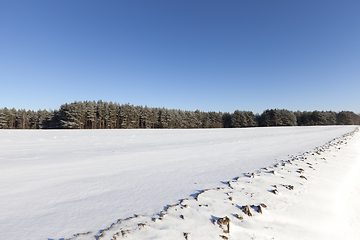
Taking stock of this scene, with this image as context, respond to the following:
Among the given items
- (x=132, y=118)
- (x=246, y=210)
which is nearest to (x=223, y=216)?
(x=246, y=210)

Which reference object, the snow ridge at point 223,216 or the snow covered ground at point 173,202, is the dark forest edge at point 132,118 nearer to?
the snow covered ground at point 173,202

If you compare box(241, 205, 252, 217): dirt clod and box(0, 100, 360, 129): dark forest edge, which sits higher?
box(0, 100, 360, 129): dark forest edge

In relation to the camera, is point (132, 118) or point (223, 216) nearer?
point (223, 216)

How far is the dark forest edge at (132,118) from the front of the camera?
133 ft

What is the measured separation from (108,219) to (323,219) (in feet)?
9.04

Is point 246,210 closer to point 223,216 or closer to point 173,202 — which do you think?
point 223,216

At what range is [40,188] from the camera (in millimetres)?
2555

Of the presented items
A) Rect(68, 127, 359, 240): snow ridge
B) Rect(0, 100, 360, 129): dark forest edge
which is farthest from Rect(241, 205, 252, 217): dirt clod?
Rect(0, 100, 360, 129): dark forest edge

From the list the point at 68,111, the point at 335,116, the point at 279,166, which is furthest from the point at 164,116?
the point at 335,116

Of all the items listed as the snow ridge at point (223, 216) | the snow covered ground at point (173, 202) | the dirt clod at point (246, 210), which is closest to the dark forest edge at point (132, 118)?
the snow covered ground at point (173, 202)

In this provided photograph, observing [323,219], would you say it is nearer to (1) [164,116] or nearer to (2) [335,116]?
(1) [164,116]

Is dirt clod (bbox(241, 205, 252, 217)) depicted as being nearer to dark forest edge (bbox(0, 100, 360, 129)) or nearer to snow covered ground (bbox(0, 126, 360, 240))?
snow covered ground (bbox(0, 126, 360, 240))

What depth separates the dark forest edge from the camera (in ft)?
133

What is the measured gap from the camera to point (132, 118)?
47188 millimetres
